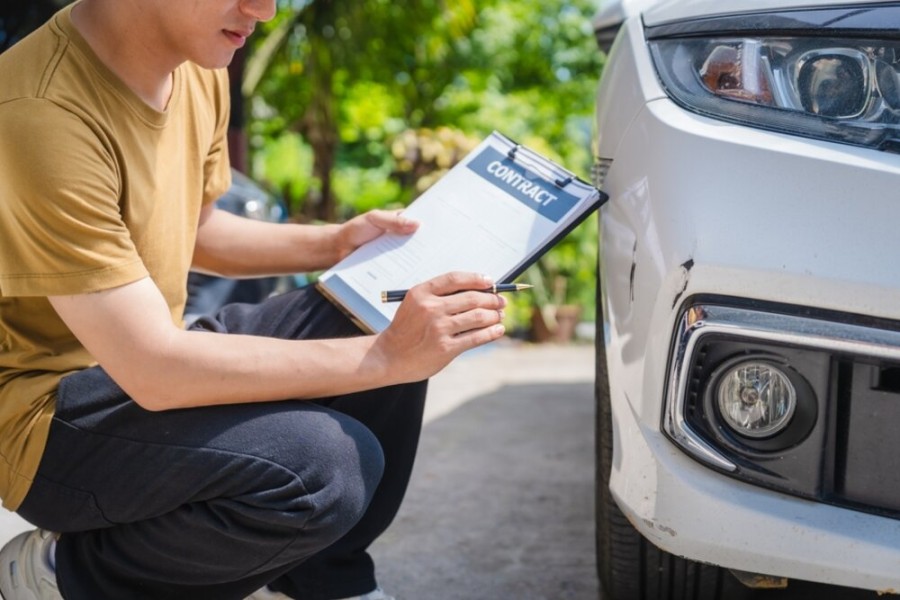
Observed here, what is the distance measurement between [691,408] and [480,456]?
189 centimetres

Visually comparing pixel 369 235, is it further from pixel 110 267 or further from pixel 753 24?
pixel 753 24

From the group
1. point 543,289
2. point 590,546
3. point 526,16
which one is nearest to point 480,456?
point 590,546

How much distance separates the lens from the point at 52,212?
1435mm

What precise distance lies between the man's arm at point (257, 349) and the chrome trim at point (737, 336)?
289 millimetres

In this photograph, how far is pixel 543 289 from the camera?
8.02 meters

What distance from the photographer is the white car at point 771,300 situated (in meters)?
1.37

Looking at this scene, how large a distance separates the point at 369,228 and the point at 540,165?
0.33 m

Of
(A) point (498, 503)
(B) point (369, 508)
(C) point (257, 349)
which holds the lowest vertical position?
(A) point (498, 503)

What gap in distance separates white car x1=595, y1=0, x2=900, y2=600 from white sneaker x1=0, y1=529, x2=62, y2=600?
883 millimetres

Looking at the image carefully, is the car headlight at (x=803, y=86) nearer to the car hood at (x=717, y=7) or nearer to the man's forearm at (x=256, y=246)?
the car hood at (x=717, y=7)

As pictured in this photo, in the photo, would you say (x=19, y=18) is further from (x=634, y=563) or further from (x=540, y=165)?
(x=634, y=563)

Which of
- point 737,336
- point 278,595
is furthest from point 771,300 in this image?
point 278,595

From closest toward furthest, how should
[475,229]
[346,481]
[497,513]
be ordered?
1. [346,481]
2. [475,229]
3. [497,513]

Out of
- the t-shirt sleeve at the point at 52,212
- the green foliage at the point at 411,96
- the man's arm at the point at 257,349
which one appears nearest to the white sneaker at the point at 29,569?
the man's arm at the point at 257,349
